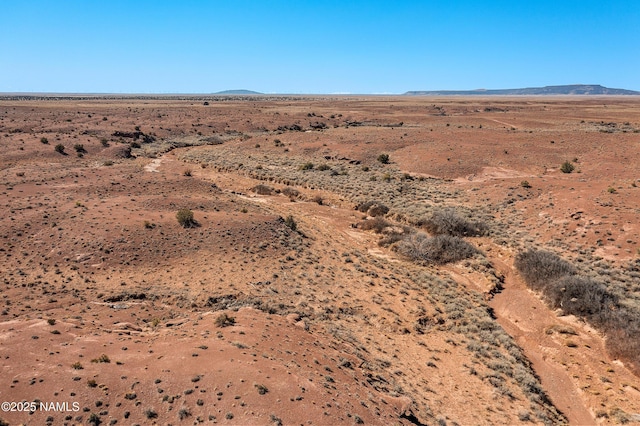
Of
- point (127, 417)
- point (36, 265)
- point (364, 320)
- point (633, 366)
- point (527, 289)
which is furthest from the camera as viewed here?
point (527, 289)

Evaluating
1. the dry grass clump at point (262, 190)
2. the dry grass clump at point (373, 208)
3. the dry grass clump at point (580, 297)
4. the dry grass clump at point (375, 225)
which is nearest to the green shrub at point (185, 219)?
the dry grass clump at point (375, 225)

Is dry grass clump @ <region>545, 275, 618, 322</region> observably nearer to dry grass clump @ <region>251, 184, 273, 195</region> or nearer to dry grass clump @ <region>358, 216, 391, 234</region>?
dry grass clump @ <region>358, 216, 391, 234</region>

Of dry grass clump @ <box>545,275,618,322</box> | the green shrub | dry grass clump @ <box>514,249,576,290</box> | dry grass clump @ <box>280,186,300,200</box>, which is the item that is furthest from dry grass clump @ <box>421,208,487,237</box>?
the green shrub

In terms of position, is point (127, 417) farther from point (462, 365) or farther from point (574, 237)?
point (574, 237)

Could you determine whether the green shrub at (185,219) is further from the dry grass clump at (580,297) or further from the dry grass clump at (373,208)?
the dry grass clump at (580,297)

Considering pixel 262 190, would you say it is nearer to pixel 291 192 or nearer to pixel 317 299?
pixel 291 192

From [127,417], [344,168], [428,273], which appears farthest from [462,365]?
[344,168]

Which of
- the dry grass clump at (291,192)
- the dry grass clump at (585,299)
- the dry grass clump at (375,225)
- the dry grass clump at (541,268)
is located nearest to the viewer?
the dry grass clump at (585,299)
